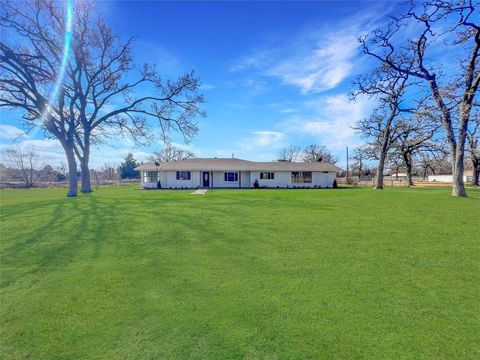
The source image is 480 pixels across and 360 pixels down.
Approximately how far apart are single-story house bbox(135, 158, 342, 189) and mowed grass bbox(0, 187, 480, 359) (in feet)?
76.2

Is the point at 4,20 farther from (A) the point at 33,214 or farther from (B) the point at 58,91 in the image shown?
(A) the point at 33,214

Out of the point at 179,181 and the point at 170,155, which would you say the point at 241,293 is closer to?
the point at 179,181

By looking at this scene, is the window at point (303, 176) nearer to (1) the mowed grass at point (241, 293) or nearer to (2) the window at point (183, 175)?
(2) the window at point (183, 175)

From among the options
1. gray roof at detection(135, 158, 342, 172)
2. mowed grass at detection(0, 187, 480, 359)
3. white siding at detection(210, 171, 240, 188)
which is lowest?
mowed grass at detection(0, 187, 480, 359)

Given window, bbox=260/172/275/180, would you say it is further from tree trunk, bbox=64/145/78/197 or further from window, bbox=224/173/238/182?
tree trunk, bbox=64/145/78/197

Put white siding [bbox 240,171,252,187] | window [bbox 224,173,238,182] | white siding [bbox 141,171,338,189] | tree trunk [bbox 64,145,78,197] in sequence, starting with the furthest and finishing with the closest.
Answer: white siding [bbox 240,171,252,187]
window [bbox 224,173,238,182]
white siding [bbox 141,171,338,189]
tree trunk [bbox 64,145,78,197]

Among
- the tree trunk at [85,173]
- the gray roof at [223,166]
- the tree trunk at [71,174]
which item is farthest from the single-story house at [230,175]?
the tree trunk at [71,174]

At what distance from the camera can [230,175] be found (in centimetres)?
3150

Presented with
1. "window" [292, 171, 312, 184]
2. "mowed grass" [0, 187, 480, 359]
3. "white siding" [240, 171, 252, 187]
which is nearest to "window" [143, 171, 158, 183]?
"white siding" [240, 171, 252, 187]

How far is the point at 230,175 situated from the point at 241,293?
27962 mm

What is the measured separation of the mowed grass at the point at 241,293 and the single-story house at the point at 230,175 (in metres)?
23.2

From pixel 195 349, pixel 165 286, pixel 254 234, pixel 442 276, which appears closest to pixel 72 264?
pixel 165 286

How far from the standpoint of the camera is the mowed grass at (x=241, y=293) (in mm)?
2580

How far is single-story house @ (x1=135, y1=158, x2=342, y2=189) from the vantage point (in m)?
30.4
